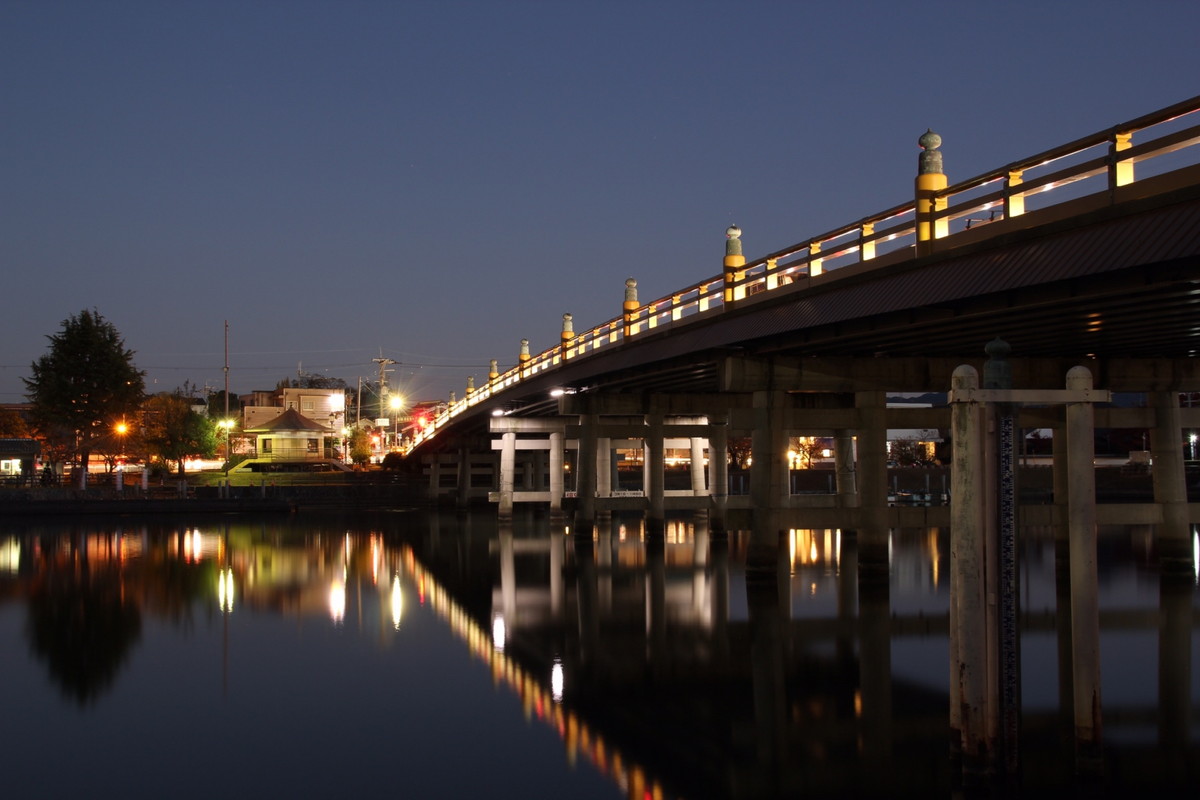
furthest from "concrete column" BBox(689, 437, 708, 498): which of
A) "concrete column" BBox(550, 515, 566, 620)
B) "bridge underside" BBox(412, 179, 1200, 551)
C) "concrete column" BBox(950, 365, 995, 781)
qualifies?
"concrete column" BBox(950, 365, 995, 781)

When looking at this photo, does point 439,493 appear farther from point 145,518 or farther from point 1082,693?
point 1082,693

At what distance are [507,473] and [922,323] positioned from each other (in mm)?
33825

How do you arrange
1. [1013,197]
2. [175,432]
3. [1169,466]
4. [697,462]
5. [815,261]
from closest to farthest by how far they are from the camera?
[1013,197], [815,261], [1169,466], [697,462], [175,432]

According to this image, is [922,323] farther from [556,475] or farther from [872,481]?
[556,475]

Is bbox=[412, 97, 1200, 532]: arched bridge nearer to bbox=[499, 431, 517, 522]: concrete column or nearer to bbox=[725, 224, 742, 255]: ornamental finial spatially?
bbox=[725, 224, 742, 255]: ornamental finial

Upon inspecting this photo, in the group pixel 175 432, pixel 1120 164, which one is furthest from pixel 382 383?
pixel 1120 164

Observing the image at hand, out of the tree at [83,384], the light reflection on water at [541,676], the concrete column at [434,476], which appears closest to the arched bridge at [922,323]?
the light reflection on water at [541,676]

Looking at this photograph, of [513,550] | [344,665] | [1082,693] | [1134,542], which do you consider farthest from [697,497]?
[1082,693]

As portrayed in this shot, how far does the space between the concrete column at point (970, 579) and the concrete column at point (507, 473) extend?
3999 centimetres

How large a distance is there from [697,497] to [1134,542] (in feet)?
51.9

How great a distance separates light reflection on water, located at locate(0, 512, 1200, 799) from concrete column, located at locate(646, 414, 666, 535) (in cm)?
479

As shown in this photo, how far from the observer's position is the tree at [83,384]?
2810 inches

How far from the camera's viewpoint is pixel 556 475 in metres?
48.6

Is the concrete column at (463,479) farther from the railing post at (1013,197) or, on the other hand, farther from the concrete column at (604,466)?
the railing post at (1013,197)
